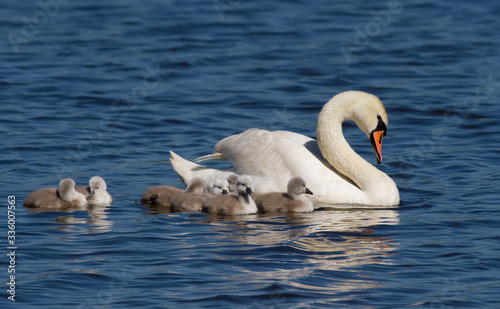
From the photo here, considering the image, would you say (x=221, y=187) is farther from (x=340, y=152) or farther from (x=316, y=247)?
(x=316, y=247)

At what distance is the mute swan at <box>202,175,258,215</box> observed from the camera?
1101cm

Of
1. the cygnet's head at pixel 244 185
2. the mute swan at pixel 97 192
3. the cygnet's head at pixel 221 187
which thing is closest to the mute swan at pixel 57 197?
the mute swan at pixel 97 192

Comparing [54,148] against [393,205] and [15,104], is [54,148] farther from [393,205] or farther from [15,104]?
[393,205]

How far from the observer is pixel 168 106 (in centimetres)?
1712

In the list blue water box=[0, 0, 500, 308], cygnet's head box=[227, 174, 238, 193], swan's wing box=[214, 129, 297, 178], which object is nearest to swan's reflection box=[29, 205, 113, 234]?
blue water box=[0, 0, 500, 308]

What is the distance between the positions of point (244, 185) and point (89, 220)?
1804 millimetres

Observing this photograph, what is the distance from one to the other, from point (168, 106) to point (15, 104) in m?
2.72

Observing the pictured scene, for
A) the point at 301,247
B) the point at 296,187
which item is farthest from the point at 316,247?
the point at 296,187

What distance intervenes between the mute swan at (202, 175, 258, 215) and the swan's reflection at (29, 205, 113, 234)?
3.95 ft

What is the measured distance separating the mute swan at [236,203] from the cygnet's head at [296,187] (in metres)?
0.48

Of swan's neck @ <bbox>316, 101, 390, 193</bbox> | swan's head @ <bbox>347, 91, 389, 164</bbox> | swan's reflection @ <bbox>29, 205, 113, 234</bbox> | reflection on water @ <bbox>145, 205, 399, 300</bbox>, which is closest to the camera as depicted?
reflection on water @ <bbox>145, 205, 399, 300</bbox>

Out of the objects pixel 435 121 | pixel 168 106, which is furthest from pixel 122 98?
pixel 435 121

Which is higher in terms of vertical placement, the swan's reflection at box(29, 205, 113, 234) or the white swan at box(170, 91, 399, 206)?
the white swan at box(170, 91, 399, 206)

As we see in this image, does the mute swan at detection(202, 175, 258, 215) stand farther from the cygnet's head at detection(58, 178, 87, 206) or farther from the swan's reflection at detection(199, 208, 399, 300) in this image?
the cygnet's head at detection(58, 178, 87, 206)
